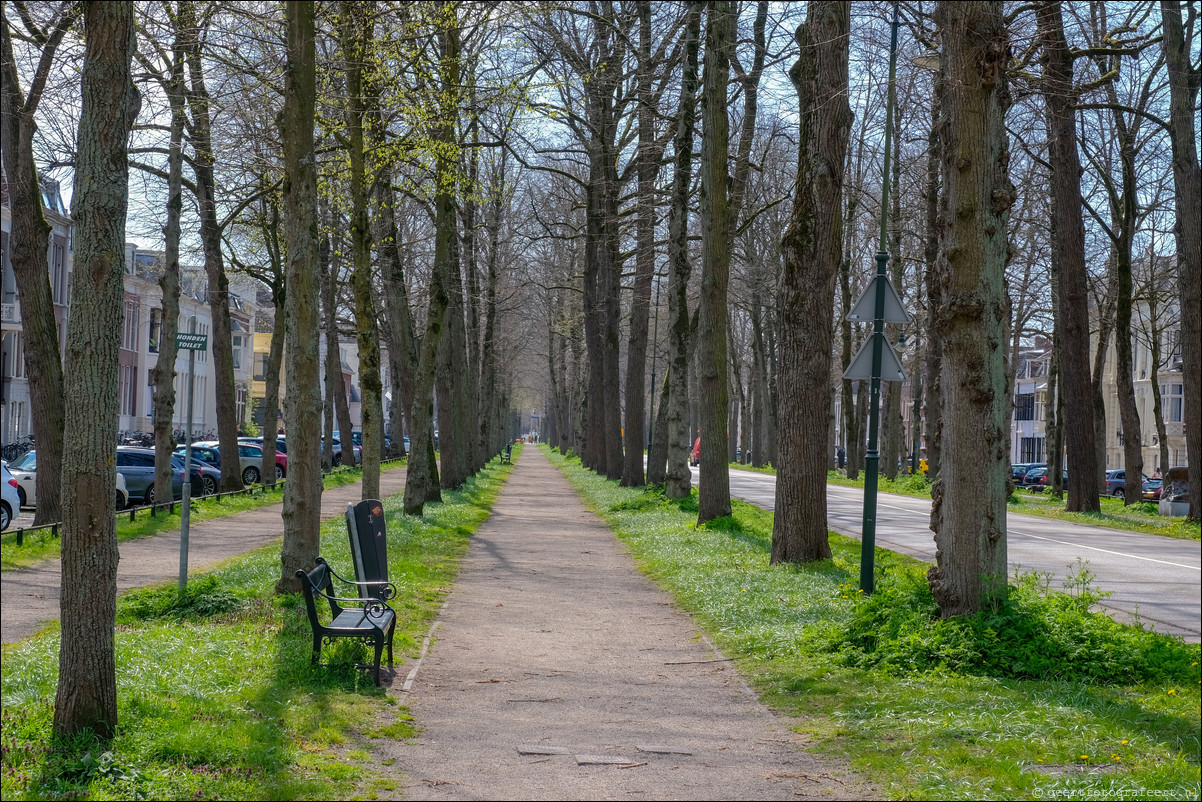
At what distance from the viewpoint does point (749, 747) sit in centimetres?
638

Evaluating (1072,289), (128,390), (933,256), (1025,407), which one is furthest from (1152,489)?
(128,390)

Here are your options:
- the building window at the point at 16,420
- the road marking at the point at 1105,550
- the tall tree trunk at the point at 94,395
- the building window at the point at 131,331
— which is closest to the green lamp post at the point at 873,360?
the road marking at the point at 1105,550

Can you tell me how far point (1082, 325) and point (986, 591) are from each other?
19713 mm

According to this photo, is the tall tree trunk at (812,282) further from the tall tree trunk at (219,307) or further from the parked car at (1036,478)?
the parked car at (1036,478)

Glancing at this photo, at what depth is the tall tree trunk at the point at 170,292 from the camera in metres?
19.0

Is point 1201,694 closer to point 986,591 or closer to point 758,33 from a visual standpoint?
point 986,591

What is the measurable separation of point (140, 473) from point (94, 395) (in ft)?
78.4

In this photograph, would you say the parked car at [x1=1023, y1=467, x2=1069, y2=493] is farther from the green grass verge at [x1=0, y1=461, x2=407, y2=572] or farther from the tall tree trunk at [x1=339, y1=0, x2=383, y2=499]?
the tall tree trunk at [x1=339, y1=0, x2=383, y2=499]

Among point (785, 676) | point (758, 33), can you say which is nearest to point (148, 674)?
point (785, 676)

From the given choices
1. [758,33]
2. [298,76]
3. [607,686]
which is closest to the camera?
[607,686]

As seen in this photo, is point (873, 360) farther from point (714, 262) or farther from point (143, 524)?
point (143, 524)

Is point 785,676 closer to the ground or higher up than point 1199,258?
closer to the ground

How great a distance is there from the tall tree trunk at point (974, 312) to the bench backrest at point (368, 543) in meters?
4.47

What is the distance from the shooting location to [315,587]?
8172 mm
